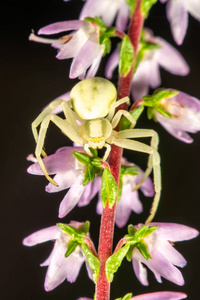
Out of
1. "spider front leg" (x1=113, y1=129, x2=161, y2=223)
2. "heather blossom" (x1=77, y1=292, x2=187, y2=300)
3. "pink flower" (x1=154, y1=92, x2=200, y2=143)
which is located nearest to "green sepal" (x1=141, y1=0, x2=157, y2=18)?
"pink flower" (x1=154, y1=92, x2=200, y2=143)

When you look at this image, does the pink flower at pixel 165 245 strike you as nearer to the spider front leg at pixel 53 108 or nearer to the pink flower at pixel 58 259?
the pink flower at pixel 58 259

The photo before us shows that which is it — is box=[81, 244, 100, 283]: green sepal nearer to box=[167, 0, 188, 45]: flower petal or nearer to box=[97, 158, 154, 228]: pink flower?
box=[97, 158, 154, 228]: pink flower

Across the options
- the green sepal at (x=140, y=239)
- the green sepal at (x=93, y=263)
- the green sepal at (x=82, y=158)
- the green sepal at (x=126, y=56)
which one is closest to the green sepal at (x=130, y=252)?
the green sepal at (x=140, y=239)

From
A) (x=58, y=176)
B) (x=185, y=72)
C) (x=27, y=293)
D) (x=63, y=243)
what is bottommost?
(x=27, y=293)

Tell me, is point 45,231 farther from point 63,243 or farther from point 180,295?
point 180,295

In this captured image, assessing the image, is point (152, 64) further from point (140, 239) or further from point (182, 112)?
point (140, 239)

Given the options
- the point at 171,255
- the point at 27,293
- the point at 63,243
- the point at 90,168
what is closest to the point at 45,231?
the point at 63,243
